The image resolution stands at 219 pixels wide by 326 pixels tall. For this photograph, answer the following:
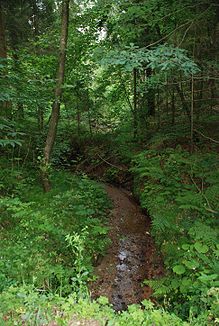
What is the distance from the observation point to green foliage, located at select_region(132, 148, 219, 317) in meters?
4.53

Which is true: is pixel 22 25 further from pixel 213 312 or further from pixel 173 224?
pixel 213 312

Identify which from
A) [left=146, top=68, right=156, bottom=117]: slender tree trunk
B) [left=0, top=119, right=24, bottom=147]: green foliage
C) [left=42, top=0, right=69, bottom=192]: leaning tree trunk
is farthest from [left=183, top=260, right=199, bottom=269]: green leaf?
[left=146, top=68, right=156, bottom=117]: slender tree trunk

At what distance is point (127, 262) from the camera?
665 centimetres

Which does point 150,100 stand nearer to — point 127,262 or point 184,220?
point 184,220

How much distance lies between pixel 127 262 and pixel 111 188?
15.1ft

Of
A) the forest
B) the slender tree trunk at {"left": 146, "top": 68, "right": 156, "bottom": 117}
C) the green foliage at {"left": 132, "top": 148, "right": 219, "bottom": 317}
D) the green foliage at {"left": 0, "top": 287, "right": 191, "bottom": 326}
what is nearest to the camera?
the green foliage at {"left": 0, "top": 287, "right": 191, "bottom": 326}

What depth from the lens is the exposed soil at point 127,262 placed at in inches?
221

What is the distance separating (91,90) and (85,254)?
9918mm

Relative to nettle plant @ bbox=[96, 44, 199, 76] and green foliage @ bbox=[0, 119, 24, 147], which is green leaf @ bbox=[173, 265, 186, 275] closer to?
nettle plant @ bbox=[96, 44, 199, 76]

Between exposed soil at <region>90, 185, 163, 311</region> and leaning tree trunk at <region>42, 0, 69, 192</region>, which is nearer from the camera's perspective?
exposed soil at <region>90, 185, 163, 311</region>

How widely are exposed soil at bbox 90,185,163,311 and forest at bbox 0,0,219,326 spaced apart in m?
0.03

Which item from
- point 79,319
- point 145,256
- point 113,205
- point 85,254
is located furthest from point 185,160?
point 79,319

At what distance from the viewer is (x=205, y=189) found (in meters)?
7.88

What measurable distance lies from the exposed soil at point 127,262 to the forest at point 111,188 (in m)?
0.03
